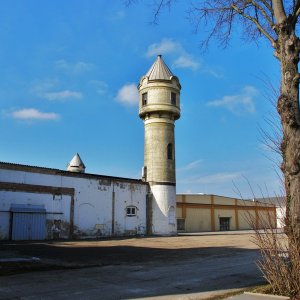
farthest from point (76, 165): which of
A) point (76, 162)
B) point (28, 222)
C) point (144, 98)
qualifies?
point (28, 222)

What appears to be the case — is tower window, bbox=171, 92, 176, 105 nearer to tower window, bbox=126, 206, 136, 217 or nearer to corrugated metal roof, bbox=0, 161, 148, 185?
corrugated metal roof, bbox=0, 161, 148, 185

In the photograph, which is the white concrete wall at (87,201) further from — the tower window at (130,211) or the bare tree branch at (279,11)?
the bare tree branch at (279,11)

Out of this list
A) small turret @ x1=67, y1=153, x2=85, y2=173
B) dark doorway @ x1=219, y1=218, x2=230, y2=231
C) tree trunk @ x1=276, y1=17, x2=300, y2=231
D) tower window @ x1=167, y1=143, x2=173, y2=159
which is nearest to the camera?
tree trunk @ x1=276, y1=17, x2=300, y2=231

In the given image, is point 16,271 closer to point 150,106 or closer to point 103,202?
point 103,202

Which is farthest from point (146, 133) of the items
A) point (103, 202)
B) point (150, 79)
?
point (103, 202)

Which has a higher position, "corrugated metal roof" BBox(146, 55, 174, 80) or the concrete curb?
"corrugated metal roof" BBox(146, 55, 174, 80)

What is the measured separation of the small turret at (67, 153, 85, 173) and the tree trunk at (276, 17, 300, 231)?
144ft

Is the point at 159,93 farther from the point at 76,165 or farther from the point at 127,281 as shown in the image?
the point at 127,281

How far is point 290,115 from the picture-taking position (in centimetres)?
746

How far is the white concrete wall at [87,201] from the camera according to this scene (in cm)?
2928

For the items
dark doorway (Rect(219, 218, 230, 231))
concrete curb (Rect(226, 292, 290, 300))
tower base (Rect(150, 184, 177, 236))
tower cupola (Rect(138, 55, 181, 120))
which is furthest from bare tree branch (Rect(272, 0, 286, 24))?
dark doorway (Rect(219, 218, 230, 231))

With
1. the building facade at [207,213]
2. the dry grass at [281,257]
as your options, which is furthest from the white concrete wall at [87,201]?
the dry grass at [281,257]

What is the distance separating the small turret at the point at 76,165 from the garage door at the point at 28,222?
19900mm

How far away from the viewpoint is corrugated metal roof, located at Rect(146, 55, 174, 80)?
132 ft
